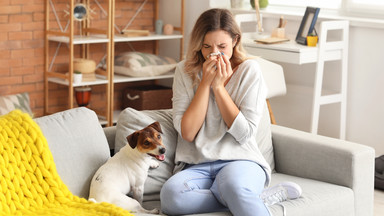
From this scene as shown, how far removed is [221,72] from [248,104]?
0.54 feet

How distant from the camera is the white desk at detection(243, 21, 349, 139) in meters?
4.14

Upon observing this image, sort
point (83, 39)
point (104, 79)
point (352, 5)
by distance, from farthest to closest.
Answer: point (104, 79)
point (83, 39)
point (352, 5)

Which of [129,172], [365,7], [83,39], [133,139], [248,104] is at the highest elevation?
[365,7]

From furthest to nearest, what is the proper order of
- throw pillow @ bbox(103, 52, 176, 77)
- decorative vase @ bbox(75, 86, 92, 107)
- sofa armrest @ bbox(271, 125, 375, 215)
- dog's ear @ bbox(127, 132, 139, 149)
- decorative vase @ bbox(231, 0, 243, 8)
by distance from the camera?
1. decorative vase @ bbox(231, 0, 243, 8)
2. throw pillow @ bbox(103, 52, 176, 77)
3. decorative vase @ bbox(75, 86, 92, 107)
4. sofa armrest @ bbox(271, 125, 375, 215)
5. dog's ear @ bbox(127, 132, 139, 149)

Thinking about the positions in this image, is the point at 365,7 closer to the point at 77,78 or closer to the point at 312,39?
the point at 312,39

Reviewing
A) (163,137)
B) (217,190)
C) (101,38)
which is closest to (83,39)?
(101,38)

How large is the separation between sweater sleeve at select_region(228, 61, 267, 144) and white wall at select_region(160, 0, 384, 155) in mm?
1852

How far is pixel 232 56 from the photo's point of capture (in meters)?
2.71

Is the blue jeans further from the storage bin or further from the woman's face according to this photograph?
the storage bin

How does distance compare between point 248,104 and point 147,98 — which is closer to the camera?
point 248,104

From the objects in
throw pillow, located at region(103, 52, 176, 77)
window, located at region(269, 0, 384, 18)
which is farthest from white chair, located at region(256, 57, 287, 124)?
throw pillow, located at region(103, 52, 176, 77)

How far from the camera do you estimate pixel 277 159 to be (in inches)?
116

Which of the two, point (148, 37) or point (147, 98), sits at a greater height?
point (148, 37)

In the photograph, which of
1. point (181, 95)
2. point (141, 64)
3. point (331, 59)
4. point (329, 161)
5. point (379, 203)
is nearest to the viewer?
point (181, 95)
